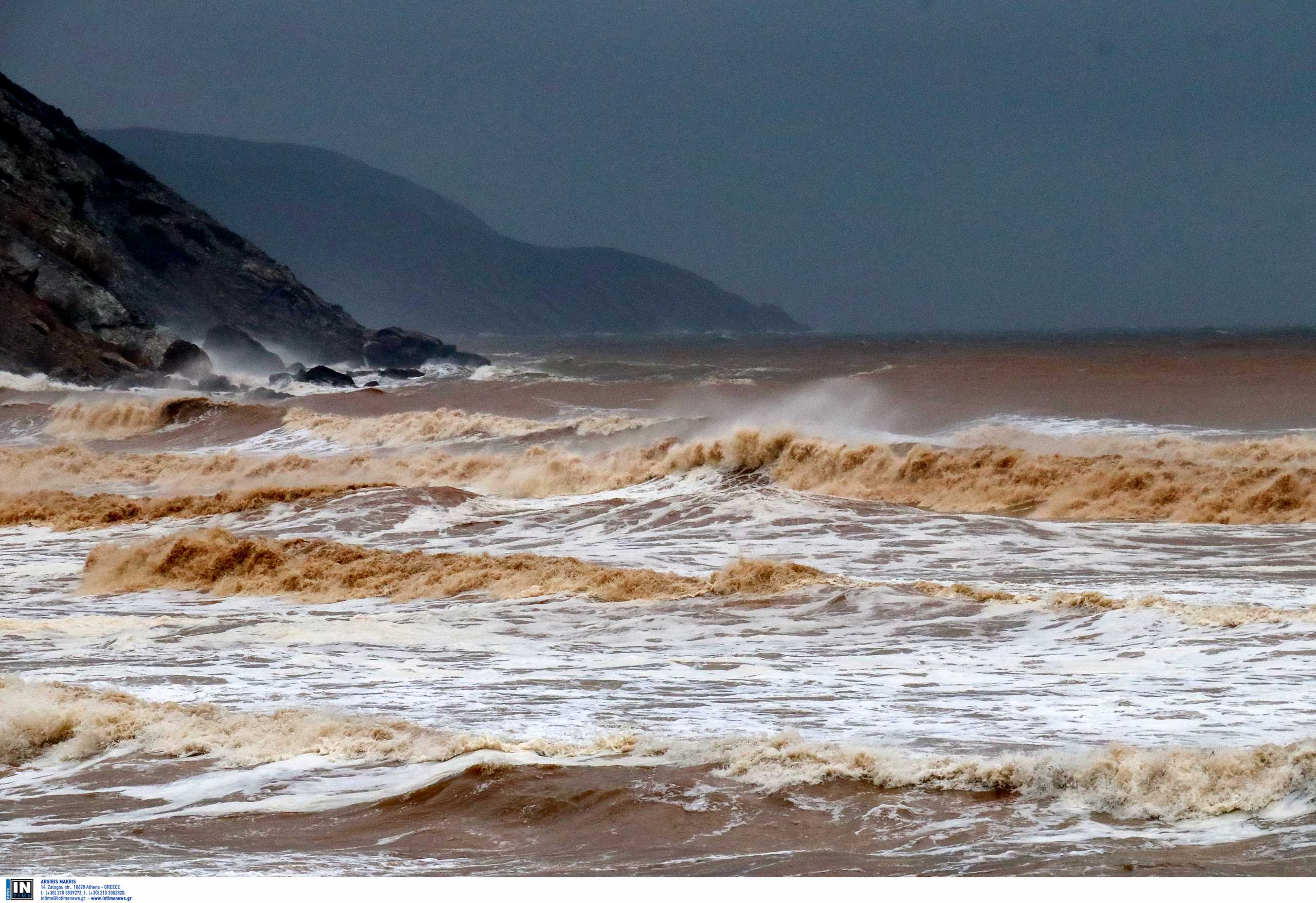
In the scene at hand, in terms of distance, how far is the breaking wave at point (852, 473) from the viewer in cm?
1823

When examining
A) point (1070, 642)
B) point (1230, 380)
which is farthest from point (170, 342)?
point (1070, 642)

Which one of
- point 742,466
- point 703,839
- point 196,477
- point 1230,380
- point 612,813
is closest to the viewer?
point 703,839

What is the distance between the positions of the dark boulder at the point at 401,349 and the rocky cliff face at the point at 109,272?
1.08 metres

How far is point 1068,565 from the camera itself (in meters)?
14.0

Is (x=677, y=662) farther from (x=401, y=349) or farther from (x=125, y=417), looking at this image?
(x=401, y=349)

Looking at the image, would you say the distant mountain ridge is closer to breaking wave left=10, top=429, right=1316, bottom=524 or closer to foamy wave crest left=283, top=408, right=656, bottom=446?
foamy wave crest left=283, top=408, right=656, bottom=446

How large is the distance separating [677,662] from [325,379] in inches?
2123

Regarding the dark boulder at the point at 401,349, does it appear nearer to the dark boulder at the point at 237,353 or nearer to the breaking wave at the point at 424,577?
the dark boulder at the point at 237,353

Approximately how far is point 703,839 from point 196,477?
2239 cm

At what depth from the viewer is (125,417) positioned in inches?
1523

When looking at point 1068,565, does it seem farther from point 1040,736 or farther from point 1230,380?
point 1230,380

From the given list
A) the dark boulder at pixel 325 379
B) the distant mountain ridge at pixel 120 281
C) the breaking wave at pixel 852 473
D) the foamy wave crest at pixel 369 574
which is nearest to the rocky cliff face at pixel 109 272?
the distant mountain ridge at pixel 120 281

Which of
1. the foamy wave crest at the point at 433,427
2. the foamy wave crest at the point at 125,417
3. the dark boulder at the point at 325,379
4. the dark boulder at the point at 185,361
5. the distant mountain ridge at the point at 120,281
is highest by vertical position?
the distant mountain ridge at the point at 120,281

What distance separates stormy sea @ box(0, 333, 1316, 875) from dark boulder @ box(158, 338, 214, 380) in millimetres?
29441
